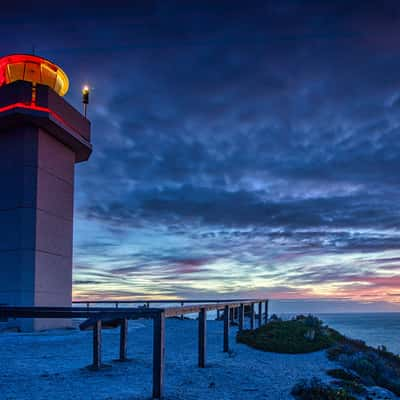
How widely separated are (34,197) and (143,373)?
37.6 ft

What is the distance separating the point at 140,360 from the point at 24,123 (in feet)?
40.7

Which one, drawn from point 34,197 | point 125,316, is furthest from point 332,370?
point 34,197

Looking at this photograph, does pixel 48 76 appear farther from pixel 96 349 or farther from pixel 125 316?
pixel 125 316

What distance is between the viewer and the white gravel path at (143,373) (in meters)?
7.07

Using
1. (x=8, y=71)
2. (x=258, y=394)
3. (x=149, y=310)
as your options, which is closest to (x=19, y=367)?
(x=149, y=310)

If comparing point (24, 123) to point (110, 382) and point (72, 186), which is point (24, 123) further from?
point (110, 382)

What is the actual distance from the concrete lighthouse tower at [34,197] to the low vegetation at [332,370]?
8.72m

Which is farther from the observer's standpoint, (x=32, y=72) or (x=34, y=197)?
(x=32, y=72)

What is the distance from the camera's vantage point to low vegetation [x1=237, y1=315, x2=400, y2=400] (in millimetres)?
6891

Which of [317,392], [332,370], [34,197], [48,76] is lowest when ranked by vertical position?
[332,370]

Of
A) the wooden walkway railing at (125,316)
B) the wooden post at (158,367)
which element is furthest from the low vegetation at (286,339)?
the wooden post at (158,367)

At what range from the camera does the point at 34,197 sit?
18.0m

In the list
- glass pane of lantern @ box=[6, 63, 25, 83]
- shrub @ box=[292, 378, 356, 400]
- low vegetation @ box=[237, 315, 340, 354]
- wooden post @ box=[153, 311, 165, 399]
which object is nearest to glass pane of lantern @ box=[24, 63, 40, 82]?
glass pane of lantern @ box=[6, 63, 25, 83]

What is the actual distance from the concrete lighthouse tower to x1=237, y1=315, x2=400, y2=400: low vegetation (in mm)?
8723
